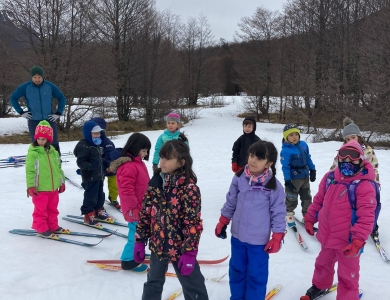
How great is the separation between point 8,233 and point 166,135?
2.60 metres

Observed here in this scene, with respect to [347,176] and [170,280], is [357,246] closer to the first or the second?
[347,176]

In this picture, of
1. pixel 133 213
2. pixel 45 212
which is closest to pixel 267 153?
pixel 133 213

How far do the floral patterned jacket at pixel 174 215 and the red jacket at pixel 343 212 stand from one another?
122 centimetres

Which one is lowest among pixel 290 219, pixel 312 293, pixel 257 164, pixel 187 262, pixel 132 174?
pixel 312 293

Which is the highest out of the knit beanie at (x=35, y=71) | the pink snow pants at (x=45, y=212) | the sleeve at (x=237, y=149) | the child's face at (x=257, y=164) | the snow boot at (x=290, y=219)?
the knit beanie at (x=35, y=71)

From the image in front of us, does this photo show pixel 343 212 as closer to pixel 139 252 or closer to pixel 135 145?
pixel 139 252

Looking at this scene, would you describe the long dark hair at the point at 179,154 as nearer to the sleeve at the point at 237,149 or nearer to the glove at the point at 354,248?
the glove at the point at 354,248

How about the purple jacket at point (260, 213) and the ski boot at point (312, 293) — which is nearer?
the purple jacket at point (260, 213)

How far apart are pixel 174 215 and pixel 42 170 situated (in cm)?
250

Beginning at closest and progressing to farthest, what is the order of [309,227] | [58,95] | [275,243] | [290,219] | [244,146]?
[275,243] → [309,227] → [290,219] → [244,146] → [58,95]

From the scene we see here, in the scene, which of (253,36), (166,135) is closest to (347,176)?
(166,135)

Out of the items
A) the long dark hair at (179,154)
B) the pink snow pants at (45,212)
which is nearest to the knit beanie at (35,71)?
the pink snow pants at (45,212)

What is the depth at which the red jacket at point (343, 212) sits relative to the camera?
2.60 metres

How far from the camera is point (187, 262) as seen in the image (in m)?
2.36
